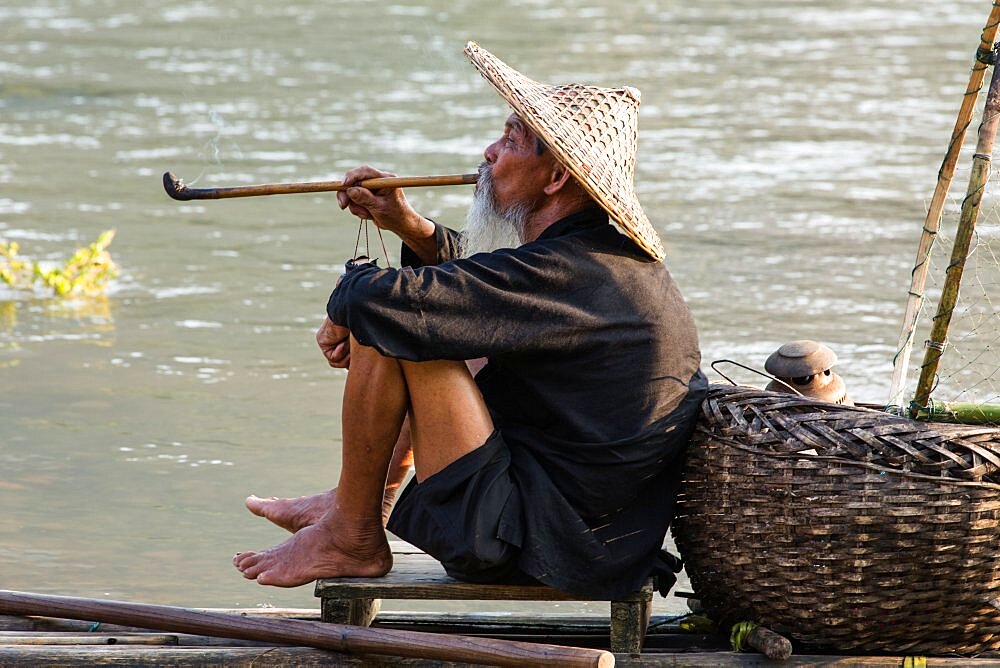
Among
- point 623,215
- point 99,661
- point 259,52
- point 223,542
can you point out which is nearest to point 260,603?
point 223,542

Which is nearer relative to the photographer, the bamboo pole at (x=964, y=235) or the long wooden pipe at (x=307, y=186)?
the bamboo pole at (x=964, y=235)

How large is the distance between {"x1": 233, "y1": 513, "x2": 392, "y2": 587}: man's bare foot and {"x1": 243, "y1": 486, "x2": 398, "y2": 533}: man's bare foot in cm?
24

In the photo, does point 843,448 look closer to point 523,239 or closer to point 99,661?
point 523,239

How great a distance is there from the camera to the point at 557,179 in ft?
9.75

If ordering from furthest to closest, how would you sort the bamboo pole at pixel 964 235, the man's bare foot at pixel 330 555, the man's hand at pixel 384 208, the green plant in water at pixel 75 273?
the green plant in water at pixel 75 273
the man's hand at pixel 384 208
the man's bare foot at pixel 330 555
the bamboo pole at pixel 964 235

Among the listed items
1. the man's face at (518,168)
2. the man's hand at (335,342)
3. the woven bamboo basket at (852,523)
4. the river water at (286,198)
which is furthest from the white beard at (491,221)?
the river water at (286,198)

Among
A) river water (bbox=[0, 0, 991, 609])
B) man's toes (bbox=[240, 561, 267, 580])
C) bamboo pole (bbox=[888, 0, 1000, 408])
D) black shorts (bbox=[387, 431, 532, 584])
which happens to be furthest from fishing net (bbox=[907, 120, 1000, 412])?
man's toes (bbox=[240, 561, 267, 580])

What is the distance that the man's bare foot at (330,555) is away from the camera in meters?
2.90

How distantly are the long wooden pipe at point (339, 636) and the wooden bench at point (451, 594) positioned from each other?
0.09m

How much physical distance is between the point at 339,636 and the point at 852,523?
965 millimetres

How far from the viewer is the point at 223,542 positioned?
407 centimetres

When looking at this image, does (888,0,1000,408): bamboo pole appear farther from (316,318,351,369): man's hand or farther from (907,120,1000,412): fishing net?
(907,120,1000,412): fishing net

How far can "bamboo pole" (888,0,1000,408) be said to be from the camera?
278 cm

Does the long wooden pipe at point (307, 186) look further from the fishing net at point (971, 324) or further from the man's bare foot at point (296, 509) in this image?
the fishing net at point (971, 324)
